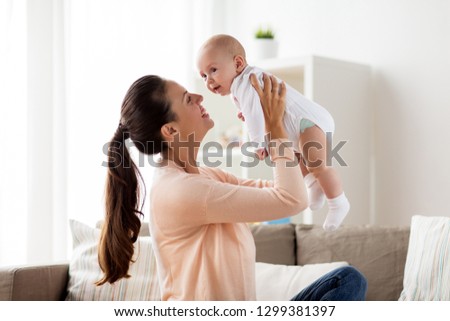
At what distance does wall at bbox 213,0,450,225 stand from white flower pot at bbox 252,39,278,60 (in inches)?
10.2

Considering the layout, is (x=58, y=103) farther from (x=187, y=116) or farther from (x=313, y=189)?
(x=313, y=189)

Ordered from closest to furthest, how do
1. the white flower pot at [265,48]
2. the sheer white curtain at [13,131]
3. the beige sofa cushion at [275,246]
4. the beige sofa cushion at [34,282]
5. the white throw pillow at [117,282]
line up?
the beige sofa cushion at [34,282] < the white throw pillow at [117,282] < the beige sofa cushion at [275,246] < the sheer white curtain at [13,131] < the white flower pot at [265,48]

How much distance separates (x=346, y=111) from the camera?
3.15 meters

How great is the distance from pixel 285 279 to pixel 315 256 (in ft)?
0.68

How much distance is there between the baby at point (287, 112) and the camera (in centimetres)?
161

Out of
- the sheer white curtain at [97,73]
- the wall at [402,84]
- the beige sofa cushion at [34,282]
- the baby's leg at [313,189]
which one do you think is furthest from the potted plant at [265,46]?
the baby's leg at [313,189]

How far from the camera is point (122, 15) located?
11.1ft

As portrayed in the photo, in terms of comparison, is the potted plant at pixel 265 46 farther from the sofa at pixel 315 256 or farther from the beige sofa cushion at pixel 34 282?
the beige sofa cushion at pixel 34 282

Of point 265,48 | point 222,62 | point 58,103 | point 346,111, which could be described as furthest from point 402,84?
point 222,62

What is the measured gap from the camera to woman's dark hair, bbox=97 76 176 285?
169 cm

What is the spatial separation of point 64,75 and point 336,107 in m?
1.26

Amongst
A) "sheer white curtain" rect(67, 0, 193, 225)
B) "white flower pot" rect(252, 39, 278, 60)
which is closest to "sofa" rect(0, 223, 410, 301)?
"sheer white curtain" rect(67, 0, 193, 225)

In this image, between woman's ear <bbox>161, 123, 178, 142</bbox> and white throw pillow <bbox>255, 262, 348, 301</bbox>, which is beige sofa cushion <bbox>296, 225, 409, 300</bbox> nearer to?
white throw pillow <bbox>255, 262, 348, 301</bbox>

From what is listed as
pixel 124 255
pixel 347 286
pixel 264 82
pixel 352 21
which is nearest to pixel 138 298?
pixel 124 255
